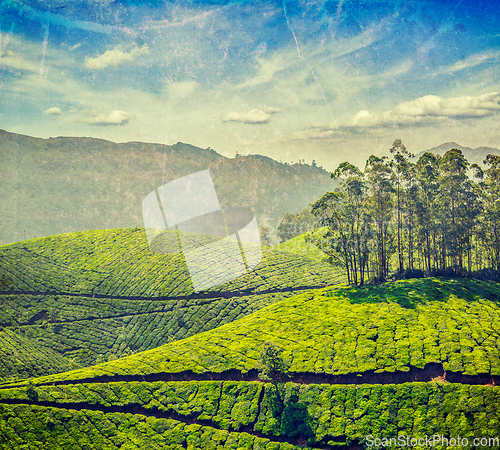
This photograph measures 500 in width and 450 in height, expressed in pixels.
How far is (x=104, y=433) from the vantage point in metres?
27.4

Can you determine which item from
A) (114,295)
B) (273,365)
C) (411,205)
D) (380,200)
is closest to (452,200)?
(411,205)

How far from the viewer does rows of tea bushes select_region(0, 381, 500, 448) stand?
24.7 metres

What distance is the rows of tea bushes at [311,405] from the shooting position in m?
24.7

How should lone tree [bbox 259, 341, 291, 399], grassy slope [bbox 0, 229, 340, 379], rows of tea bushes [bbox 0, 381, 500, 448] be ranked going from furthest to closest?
1. grassy slope [bbox 0, 229, 340, 379]
2. lone tree [bbox 259, 341, 291, 399]
3. rows of tea bushes [bbox 0, 381, 500, 448]

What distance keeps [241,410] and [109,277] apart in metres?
42.3

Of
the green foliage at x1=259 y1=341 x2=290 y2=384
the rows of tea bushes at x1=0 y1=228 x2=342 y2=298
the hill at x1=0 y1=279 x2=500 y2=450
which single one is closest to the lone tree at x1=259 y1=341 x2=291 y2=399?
the green foliage at x1=259 y1=341 x2=290 y2=384

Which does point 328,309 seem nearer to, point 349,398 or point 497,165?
point 349,398

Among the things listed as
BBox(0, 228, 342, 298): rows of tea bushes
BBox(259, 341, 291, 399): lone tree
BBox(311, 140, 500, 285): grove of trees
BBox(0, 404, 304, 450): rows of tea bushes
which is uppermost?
BBox(311, 140, 500, 285): grove of trees

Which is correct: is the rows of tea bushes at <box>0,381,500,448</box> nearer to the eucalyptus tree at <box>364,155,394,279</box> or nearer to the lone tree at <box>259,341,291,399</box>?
the lone tree at <box>259,341,291,399</box>

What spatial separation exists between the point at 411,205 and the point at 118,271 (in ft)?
167

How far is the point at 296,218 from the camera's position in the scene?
124 meters

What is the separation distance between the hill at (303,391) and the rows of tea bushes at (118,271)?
881 inches

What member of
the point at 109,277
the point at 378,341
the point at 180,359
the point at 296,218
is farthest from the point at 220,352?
the point at 296,218

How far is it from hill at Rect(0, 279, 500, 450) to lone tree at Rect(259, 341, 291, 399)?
809 mm
